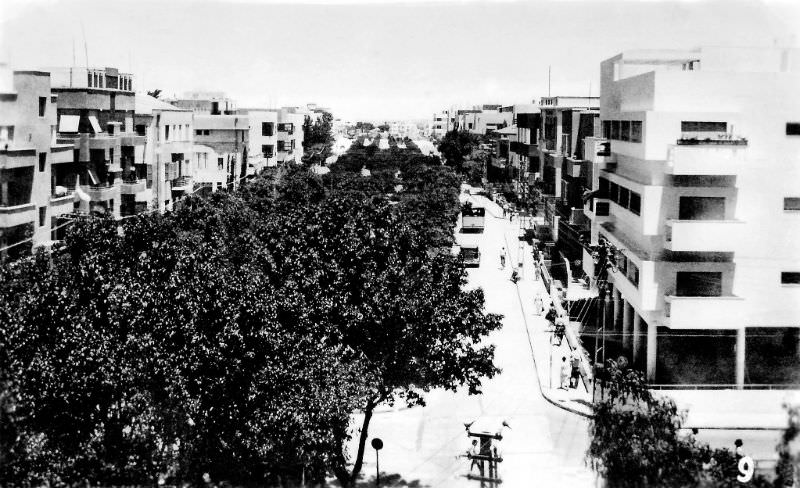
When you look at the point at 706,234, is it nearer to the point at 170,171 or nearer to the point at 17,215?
the point at 17,215

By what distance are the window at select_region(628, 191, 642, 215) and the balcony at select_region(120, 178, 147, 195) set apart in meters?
25.8

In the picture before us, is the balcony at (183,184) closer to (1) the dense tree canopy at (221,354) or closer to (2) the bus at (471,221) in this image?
(2) the bus at (471,221)

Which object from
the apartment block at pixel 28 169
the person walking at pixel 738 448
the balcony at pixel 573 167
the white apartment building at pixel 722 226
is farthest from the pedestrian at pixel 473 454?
the balcony at pixel 573 167

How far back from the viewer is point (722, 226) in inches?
1037

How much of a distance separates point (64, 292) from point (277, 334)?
410 cm

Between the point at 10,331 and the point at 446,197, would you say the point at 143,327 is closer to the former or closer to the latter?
the point at 10,331

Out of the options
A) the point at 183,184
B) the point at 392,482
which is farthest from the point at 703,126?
the point at 183,184

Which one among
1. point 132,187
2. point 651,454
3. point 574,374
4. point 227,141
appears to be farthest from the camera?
point 227,141

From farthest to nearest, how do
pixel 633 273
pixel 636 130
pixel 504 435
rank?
pixel 636 130 → pixel 633 273 → pixel 504 435

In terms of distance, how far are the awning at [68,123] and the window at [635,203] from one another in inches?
1049

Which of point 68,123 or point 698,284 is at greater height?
point 68,123

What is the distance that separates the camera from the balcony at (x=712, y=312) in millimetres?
26469

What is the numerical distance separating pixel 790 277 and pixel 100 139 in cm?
3100

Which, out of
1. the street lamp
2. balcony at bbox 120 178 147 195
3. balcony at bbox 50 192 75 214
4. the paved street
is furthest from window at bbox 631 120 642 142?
balcony at bbox 120 178 147 195
